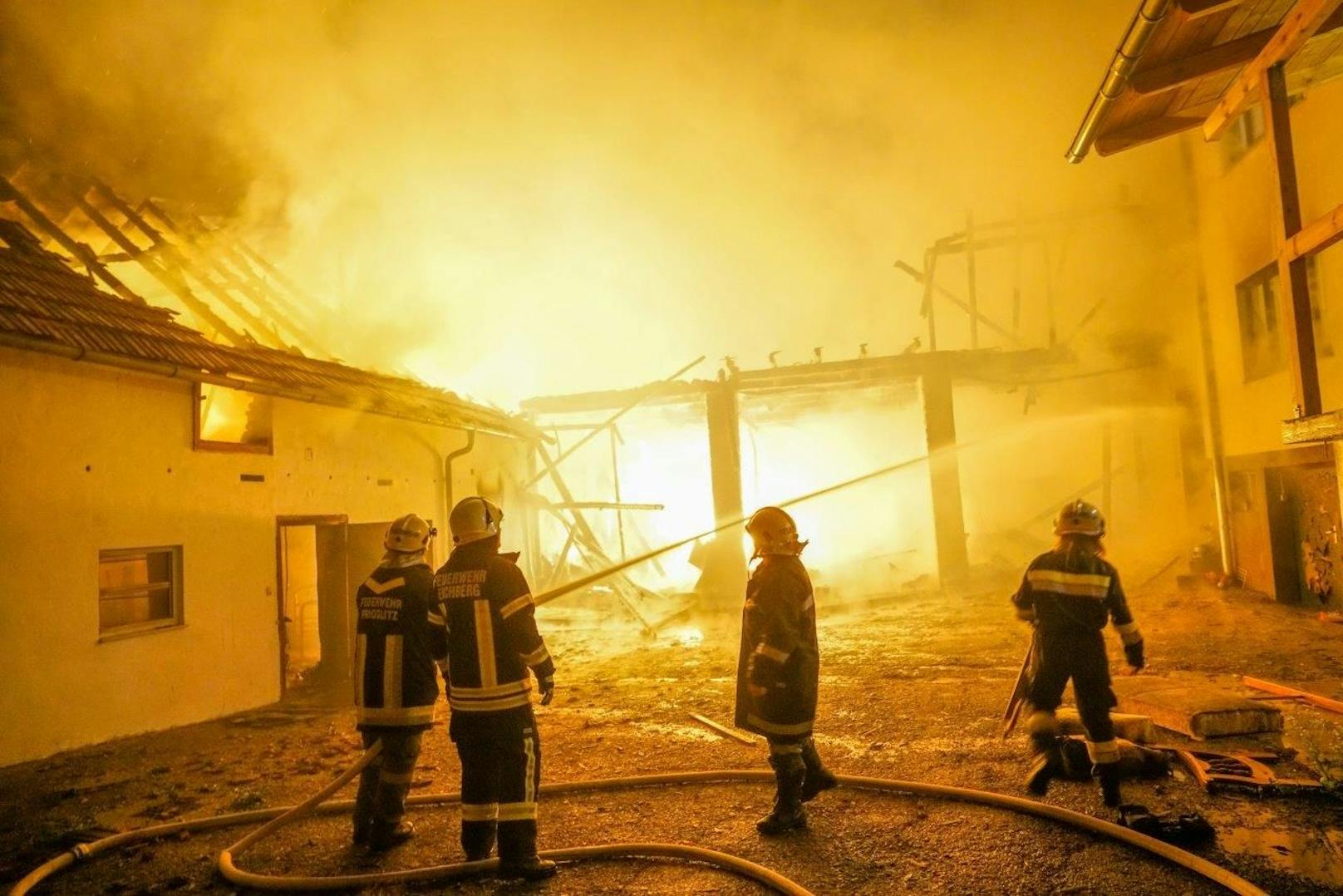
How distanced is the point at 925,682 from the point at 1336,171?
682 cm

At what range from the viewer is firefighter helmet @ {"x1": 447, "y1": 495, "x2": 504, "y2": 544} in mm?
4379

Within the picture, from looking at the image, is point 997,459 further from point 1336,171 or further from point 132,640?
point 132,640

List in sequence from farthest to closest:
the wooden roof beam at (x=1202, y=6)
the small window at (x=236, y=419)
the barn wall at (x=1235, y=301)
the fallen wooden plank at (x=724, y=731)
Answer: the small window at (x=236, y=419)
the barn wall at (x=1235, y=301)
the fallen wooden plank at (x=724, y=731)
the wooden roof beam at (x=1202, y=6)

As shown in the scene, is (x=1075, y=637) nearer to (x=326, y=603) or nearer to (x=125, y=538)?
(x=125, y=538)

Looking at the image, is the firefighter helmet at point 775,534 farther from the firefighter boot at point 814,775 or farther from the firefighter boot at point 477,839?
the firefighter boot at point 477,839

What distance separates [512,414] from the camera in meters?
17.2

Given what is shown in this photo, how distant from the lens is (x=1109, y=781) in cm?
441

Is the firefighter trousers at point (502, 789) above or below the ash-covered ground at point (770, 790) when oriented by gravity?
above

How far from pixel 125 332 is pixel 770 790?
7549 mm

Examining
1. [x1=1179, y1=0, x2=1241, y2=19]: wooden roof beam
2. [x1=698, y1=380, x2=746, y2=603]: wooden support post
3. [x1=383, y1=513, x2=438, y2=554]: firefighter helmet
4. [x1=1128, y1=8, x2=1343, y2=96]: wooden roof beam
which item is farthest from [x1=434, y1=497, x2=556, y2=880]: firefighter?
[x1=698, y1=380, x2=746, y2=603]: wooden support post

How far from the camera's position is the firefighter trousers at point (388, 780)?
14.9ft

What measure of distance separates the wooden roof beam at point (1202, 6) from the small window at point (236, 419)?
970 cm

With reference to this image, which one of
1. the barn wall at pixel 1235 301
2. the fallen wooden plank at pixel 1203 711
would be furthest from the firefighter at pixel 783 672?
the barn wall at pixel 1235 301

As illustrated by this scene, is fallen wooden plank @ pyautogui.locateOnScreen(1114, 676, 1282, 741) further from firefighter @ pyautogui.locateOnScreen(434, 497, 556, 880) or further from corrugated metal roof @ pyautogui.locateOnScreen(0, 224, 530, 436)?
corrugated metal roof @ pyautogui.locateOnScreen(0, 224, 530, 436)
